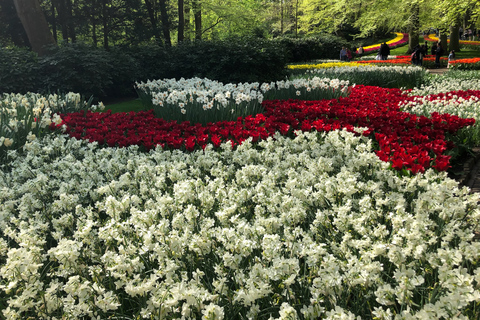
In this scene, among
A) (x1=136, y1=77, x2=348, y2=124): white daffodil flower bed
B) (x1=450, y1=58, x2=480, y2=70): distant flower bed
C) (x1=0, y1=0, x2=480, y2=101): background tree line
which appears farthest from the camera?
(x1=450, y1=58, x2=480, y2=70): distant flower bed

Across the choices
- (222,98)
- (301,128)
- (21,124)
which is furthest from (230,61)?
(21,124)

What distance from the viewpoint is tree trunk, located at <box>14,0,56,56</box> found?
37.6ft

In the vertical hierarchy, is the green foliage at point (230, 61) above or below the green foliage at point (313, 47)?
below

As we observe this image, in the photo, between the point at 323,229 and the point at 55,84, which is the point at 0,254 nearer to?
the point at 323,229

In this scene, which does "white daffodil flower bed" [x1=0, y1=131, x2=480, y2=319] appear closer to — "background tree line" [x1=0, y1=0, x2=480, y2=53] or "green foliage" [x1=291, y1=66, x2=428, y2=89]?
"green foliage" [x1=291, y1=66, x2=428, y2=89]

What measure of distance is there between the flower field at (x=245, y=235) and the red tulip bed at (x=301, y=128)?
0.13 feet

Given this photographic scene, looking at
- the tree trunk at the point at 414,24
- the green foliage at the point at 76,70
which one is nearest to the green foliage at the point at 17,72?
the green foliage at the point at 76,70

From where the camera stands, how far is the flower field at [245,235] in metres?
1.69

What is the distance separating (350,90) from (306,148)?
472cm

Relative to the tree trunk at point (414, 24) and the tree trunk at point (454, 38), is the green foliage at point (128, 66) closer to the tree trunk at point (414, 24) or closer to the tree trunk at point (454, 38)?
the tree trunk at point (414, 24)

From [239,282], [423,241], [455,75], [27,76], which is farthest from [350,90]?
[27,76]

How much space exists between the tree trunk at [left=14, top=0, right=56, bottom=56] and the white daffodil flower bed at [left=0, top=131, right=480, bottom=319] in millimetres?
10589

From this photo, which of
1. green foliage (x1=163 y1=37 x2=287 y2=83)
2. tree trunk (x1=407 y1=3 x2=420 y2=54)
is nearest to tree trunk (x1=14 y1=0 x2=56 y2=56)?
green foliage (x1=163 y1=37 x2=287 y2=83)

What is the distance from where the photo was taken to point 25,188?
324 cm
